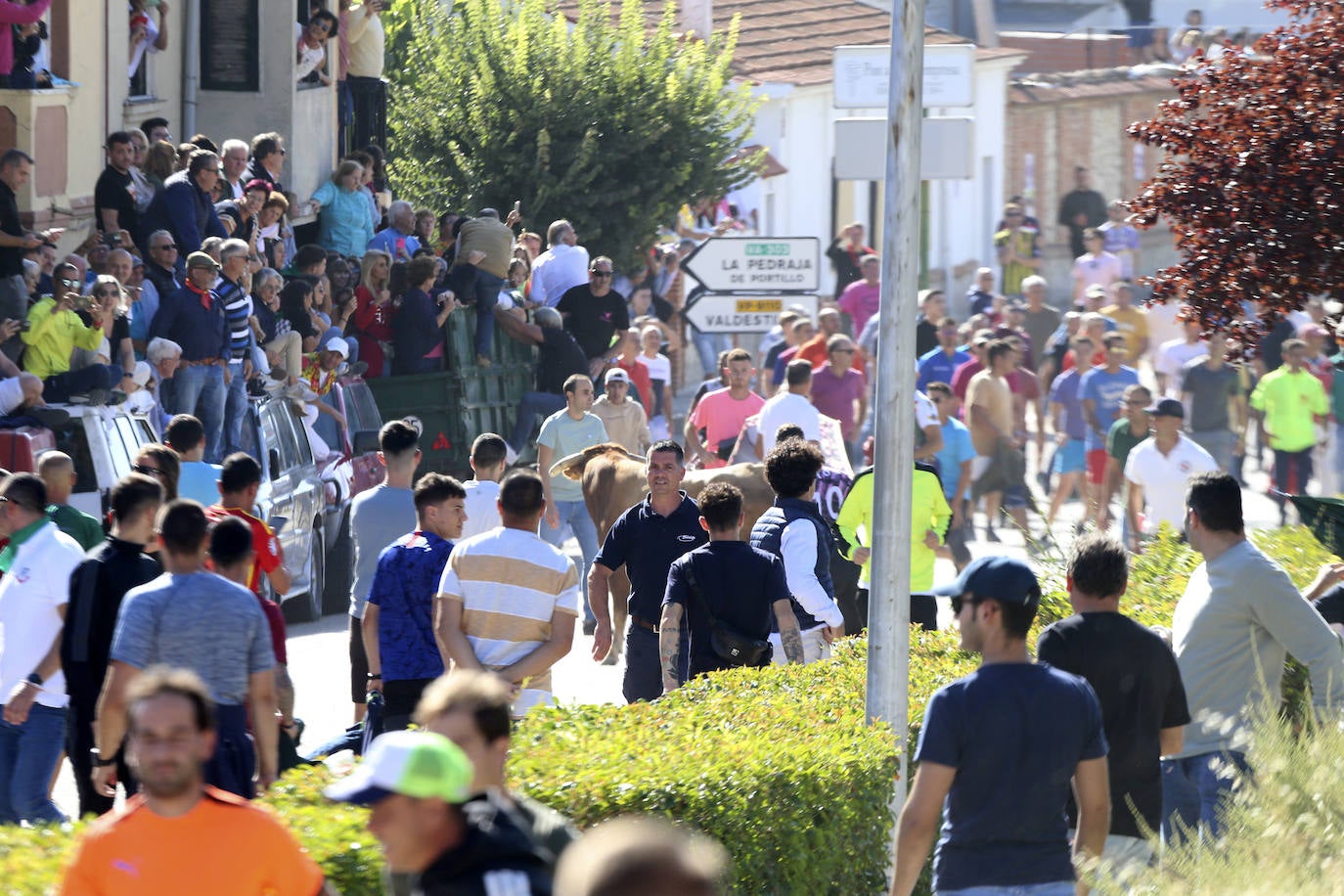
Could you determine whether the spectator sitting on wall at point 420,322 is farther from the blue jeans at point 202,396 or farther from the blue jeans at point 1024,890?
the blue jeans at point 1024,890

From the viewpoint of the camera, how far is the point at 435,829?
420 centimetres

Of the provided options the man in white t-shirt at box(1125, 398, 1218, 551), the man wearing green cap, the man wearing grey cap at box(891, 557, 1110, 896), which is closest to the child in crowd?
the man in white t-shirt at box(1125, 398, 1218, 551)

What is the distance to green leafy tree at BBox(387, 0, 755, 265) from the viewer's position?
87.1ft

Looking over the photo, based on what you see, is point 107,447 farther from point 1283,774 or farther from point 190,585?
point 1283,774

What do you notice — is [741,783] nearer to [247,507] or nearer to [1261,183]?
[247,507]

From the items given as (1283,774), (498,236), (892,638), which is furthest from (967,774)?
(498,236)

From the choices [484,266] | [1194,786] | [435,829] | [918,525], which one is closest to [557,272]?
[484,266]

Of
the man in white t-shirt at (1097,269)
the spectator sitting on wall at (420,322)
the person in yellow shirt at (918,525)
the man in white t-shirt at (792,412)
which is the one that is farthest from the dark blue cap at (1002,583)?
the man in white t-shirt at (1097,269)

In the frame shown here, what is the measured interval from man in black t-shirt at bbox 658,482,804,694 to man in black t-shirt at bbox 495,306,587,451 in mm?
12495

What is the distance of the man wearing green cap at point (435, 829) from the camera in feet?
13.7

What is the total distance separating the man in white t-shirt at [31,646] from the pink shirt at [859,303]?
1779 centimetres

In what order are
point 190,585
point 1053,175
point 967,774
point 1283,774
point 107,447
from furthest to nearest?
point 1053,175 < point 107,447 < point 190,585 < point 1283,774 < point 967,774

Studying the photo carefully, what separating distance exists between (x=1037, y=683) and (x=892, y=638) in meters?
1.91

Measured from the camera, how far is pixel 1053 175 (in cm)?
4966
